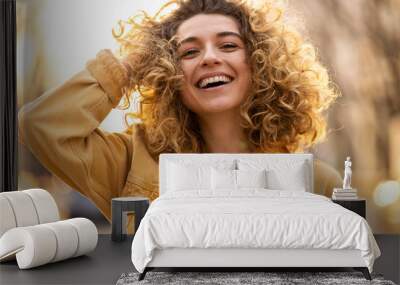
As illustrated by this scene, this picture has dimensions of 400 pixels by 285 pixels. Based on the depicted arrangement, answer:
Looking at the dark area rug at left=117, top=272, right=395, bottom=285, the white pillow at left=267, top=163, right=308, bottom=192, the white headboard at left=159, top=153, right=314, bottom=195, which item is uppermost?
the white headboard at left=159, top=153, right=314, bottom=195

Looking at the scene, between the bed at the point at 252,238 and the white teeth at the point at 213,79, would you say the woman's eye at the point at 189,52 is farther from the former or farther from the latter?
the bed at the point at 252,238

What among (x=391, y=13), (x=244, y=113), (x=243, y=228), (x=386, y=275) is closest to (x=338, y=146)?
(x=244, y=113)

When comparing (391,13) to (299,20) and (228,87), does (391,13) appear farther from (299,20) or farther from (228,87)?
(228,87)

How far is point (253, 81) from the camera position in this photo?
21.4ft

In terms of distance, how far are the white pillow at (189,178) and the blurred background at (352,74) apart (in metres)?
0.94

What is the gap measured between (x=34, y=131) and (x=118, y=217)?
1.47 meters

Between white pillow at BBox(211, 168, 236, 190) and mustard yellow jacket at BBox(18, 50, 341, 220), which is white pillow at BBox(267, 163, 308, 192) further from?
mustard yellow jacket at BBox(18, 50, 341, 220)

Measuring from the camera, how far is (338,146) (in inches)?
261

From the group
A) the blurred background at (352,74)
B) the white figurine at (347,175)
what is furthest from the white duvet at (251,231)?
the blurred background at (352,74)

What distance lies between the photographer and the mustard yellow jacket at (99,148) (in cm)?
661

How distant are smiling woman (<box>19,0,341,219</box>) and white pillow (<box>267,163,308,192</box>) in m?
0.55

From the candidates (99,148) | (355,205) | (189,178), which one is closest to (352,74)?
(355,205)

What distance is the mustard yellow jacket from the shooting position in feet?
21.7

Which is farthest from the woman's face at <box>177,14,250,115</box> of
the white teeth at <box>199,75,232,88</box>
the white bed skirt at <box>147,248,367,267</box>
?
the white bed skirt at <box>147,248,367,267</box>
